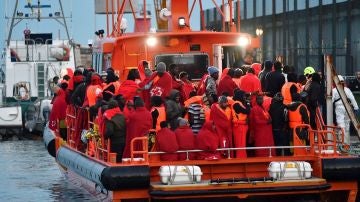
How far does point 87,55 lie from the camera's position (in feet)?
195

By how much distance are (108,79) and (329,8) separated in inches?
1110

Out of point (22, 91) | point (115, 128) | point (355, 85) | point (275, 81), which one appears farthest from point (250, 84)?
point (22, 91)

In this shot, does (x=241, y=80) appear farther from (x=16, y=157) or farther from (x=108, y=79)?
(x=16, y=157)

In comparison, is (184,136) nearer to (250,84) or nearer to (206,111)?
(206,111)

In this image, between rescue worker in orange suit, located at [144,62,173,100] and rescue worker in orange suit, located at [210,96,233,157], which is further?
rescue worker in orange suit, located at [144,62,173,100]

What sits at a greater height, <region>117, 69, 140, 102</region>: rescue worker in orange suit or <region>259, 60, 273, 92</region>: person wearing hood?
<region>259, 60, 273, 92</region>: person wearing hood

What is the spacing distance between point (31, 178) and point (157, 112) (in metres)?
9.90

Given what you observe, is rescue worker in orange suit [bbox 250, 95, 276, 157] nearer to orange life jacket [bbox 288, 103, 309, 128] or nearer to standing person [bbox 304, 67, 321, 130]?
orange life jacket [bbox 288, 103, 309, 128]

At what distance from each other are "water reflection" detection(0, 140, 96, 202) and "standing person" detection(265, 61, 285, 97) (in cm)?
365

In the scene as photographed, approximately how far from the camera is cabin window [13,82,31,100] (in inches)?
1759

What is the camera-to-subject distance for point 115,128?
61.8ft

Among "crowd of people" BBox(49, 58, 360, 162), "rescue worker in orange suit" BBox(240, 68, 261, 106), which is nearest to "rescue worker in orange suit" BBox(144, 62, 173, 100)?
"crowd of people" BBox(49, 58, 360, 162)

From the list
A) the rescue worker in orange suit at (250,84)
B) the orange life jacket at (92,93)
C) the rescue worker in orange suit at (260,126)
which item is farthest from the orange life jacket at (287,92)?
the orange life jacket at (92,93)

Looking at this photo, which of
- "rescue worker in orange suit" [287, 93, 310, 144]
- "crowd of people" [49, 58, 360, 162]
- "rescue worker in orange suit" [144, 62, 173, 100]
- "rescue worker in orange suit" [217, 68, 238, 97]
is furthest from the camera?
"rescue worker in orange suit" [217, 68, 238, 97]
